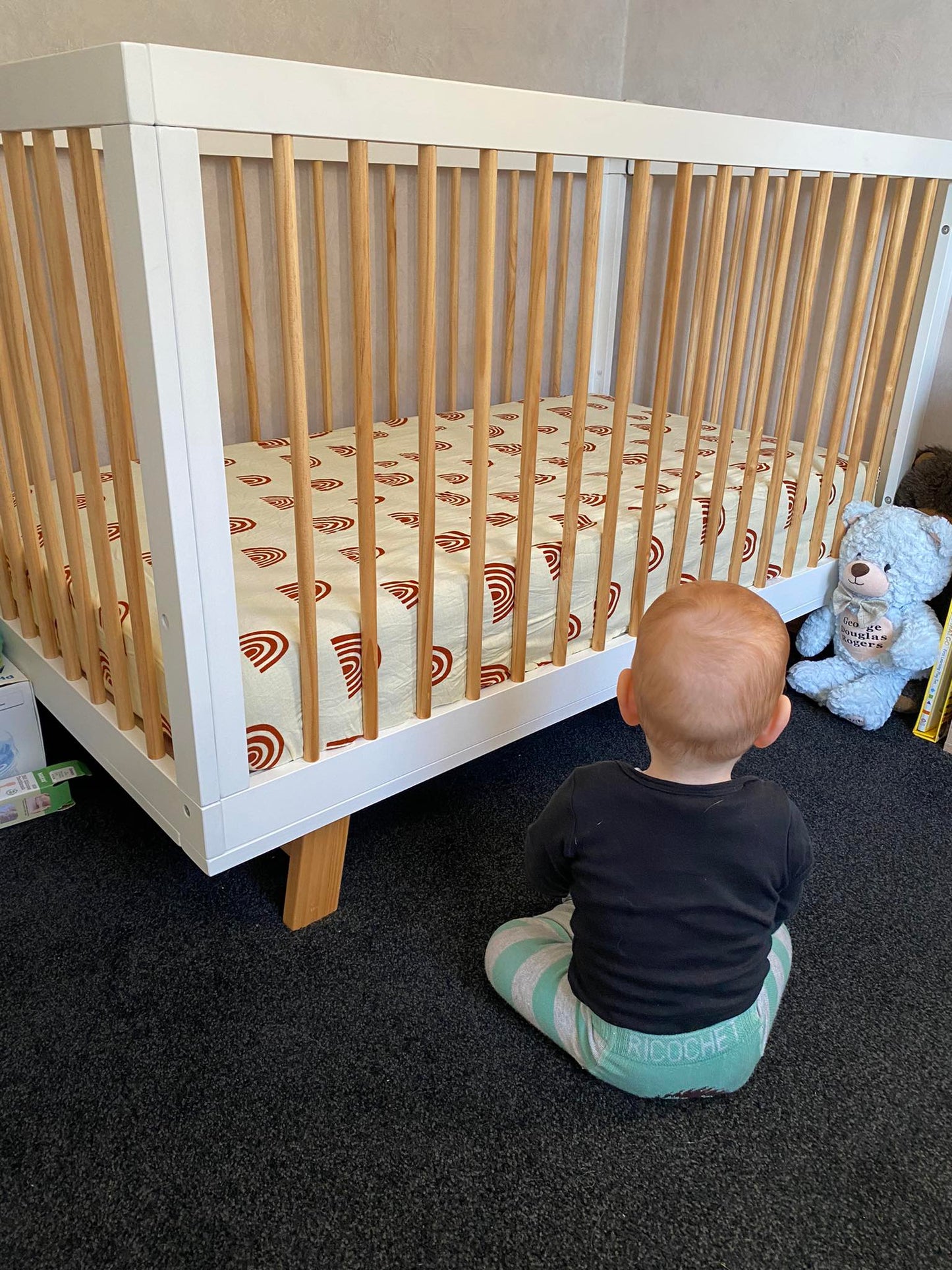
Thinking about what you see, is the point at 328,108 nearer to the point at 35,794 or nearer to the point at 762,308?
the point at 35,794

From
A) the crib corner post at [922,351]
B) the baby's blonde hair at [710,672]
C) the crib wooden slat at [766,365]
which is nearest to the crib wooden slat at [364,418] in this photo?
→ the baby's blonde hair at [710,672]

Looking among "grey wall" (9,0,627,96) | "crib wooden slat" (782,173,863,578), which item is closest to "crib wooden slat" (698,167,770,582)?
"crib wooden slat" (782,173,863,578)

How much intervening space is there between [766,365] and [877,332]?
31 cm

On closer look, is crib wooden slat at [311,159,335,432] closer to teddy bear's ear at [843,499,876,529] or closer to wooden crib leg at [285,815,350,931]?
wooden crib leg at [285,815,350,931]

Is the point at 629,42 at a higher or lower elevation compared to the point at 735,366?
higher

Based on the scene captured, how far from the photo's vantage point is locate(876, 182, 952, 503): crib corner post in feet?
5.64

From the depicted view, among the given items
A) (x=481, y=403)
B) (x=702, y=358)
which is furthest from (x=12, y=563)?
(x=702, y=358)

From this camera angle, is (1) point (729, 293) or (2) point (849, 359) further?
(1) point (729, 293)

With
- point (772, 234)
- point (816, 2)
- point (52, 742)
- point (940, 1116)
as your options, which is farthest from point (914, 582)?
point (52, 742)

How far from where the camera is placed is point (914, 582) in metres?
1.74

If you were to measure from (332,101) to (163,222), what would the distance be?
0.64ft

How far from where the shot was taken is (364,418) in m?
0.96

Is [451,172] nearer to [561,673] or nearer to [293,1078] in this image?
[561,673]

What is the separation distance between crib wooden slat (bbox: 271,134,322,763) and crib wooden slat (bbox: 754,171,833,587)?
0.84 m
